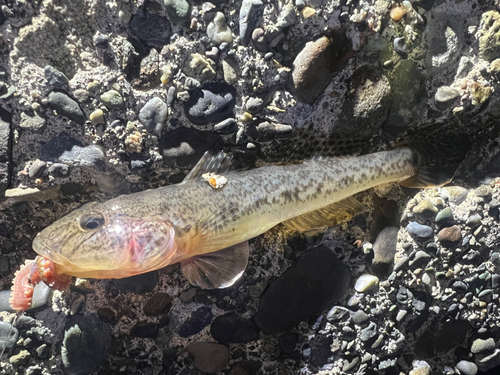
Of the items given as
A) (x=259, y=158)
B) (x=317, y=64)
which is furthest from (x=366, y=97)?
(x=259, y=158)

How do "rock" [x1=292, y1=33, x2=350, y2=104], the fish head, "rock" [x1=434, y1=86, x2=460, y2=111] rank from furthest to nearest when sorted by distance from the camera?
"rock" [x1=434, y1=86, x2=460, y2=111] < "rock" [x1=292, y1=33, x2=350, y2=104] < the fish head

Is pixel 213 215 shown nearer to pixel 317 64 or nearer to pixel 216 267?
pixel 216 267

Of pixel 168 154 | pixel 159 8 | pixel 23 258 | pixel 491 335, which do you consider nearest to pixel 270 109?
pixel 168 154

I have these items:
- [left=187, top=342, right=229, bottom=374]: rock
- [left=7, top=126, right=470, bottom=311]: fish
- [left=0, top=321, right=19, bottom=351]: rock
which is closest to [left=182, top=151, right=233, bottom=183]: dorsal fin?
[left=7, top=126, right=470, bottom=311]: fish

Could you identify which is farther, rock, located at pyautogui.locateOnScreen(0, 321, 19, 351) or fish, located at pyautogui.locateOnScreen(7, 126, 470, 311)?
rock, located at pyautogui.locateOnScreen(0, 321, 19, 351)

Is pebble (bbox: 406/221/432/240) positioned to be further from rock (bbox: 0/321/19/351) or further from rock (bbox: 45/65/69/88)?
rock (bbox: 0/321/19/351)

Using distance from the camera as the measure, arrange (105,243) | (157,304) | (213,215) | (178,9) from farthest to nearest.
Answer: (157,304)
(213,215)
(178,9)
(105,243)

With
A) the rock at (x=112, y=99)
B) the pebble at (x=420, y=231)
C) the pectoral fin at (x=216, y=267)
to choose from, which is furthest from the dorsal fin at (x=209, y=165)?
the pebble at (x=420, y=231)

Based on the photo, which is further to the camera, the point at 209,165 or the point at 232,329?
the point at 232,329
